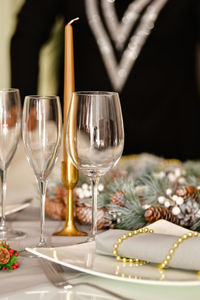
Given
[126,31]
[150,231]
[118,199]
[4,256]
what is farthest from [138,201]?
[126,31]

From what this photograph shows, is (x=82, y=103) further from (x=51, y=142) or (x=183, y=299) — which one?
(x=183, y=299)

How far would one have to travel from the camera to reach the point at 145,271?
23.6 inches

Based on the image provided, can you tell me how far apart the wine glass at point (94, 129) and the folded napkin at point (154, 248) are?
0.11 meters

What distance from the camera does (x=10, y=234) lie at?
0.84 m

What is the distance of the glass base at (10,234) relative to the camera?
0.82 meters

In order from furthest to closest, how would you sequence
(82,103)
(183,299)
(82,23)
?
(82,23) → (82,103) → (183,299)

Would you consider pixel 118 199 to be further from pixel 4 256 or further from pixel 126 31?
pixel 126 31

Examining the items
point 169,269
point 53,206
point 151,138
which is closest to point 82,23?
point 151,138

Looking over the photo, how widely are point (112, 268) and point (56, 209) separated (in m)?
0.35

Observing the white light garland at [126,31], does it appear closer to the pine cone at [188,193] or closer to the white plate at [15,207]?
the white plate at [15,207]

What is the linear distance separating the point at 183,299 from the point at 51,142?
0.28m

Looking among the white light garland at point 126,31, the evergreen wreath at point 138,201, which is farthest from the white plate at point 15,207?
the white light garland at point 126,31

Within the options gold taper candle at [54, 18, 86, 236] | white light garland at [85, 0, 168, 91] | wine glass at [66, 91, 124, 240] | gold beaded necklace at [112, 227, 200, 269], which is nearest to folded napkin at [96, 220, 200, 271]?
gold beaded necklace at [112, 227, 200, 269]

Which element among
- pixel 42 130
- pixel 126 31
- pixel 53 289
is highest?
pixel 126 31
